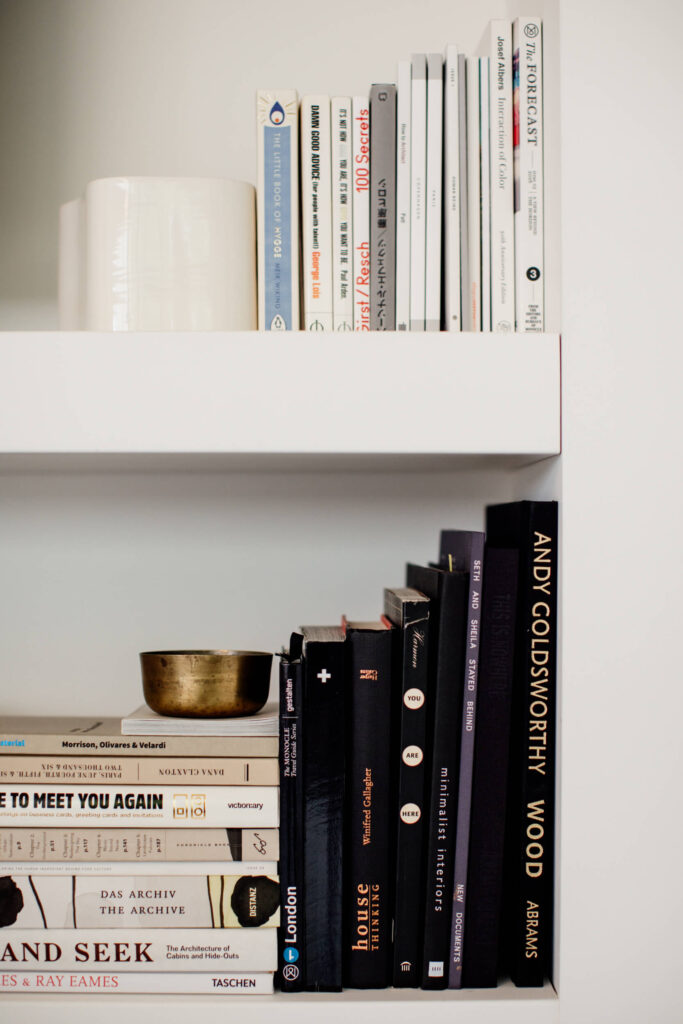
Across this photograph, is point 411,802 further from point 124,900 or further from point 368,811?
point 124,900

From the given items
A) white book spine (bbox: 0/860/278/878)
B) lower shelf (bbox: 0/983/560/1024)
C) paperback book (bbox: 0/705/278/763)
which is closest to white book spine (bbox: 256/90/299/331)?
paperback book (bbox: 0/705/278/763)

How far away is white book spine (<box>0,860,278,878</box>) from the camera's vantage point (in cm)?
80

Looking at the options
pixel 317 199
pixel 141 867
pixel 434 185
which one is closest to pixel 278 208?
pixel 317 199

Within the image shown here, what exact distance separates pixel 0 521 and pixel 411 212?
2.08 ft

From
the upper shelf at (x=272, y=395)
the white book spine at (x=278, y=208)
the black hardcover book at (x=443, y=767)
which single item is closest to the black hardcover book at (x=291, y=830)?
the black hardcover book at (x=443, y=767)

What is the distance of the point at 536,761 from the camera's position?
794 mm

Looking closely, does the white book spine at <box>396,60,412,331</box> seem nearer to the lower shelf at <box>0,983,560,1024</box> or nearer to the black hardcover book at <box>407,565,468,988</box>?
the black hardcover book at <box>407,565,468,988</box>

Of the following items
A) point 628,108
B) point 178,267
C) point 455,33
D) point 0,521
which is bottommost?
point 0,521

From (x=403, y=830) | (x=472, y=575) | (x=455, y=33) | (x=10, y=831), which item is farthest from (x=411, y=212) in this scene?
(x=10, y=831)

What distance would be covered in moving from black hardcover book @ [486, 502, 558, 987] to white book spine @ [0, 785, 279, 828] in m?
0.22

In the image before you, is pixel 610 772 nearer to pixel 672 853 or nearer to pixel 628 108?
pixel 672 853

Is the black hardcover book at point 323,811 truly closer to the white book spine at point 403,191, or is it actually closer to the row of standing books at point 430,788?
the row of standing books at point 430,788

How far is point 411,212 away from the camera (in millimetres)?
834

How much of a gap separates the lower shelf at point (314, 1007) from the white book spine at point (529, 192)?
0.60 metres
